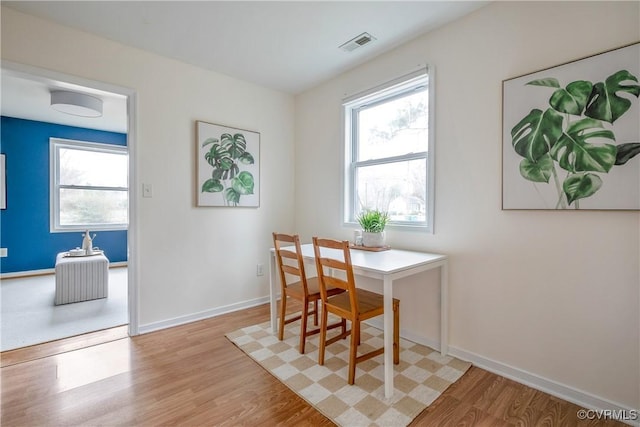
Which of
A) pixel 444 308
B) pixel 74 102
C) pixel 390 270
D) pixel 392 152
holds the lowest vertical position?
pixel 444 308

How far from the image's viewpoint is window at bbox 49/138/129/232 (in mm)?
4891

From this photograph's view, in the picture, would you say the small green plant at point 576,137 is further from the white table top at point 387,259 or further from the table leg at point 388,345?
the table leg at point 388,345

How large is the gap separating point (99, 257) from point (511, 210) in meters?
4.31

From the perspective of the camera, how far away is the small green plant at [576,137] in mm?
1541

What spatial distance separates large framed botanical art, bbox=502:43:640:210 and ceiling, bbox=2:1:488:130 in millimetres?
767

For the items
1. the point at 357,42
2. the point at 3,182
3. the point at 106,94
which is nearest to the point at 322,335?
the point at 357,42

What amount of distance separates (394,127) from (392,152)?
8.6 inches

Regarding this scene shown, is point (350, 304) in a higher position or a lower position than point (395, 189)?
lower

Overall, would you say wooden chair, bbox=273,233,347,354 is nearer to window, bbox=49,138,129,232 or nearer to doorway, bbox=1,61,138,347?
doorway, bbox=1,61,138,347

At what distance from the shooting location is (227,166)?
10.1 ft

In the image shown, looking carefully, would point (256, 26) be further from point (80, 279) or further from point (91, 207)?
point (91, 207)

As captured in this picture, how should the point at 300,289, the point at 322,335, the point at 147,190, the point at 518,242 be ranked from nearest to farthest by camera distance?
the point at 518,242 < the point at 322,335 < the point at 300,289 < the point at 147,190

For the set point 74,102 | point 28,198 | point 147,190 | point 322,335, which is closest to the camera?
point 322,335

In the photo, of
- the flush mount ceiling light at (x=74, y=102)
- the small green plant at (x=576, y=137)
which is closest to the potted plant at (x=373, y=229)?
the small green plant at (x=576, y=137)
